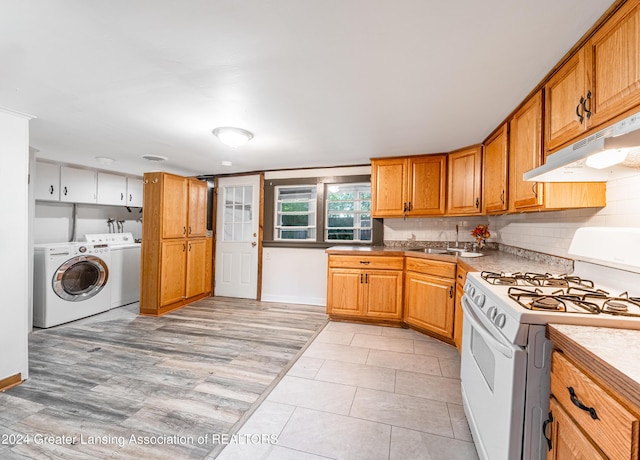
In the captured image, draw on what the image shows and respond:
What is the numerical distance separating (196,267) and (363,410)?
11.3 feet

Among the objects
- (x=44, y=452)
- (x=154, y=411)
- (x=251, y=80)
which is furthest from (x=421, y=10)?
(x=44, y=452)

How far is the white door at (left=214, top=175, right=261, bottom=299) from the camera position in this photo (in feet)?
14.8

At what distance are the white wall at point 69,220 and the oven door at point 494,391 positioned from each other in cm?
511

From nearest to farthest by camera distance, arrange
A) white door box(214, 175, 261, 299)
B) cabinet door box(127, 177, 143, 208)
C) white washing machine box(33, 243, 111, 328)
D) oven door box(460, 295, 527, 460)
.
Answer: oven door box(460, 295, 527, 460) < white washing machine box(33, 243, 111, 328) < white door box(214, 175, 261, 299) < cabinet door box(127, 177, 143, 208)

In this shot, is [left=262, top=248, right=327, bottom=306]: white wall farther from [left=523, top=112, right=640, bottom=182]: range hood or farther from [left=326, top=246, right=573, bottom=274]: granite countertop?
[left=523, top=112, right=640, bottom=182]: range hood

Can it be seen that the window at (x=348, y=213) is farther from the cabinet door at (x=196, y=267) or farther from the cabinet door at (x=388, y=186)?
the cabinet door at (x=196, y=267)

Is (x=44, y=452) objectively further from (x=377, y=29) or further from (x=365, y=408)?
(x=377, y=29)

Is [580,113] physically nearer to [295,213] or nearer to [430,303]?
[430,303]

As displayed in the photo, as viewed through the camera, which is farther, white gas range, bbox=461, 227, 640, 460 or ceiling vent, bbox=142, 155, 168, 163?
ceiling vent, bbox=142, 155, 168, 163

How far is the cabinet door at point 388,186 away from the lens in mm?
3477

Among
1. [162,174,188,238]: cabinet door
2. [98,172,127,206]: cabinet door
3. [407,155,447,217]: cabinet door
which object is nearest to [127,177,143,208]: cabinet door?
[98,172,127,206]: cabinet door

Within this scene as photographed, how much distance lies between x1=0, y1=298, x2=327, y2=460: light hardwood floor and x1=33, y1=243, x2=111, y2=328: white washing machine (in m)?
0.19

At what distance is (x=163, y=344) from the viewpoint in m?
2.76

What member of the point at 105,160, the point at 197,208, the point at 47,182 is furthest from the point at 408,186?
the point at 47,182
